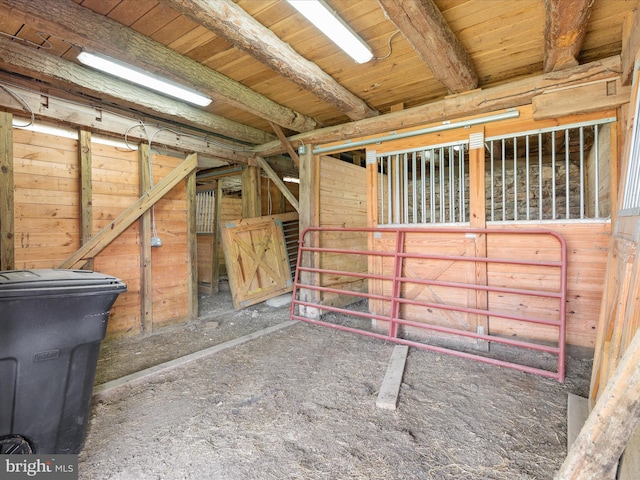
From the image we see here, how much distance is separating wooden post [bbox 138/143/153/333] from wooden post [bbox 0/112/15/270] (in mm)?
1050

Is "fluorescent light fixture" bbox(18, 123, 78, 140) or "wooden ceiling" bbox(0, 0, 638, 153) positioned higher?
"wooden ceiling" bbox(0, 0, 638, 153)

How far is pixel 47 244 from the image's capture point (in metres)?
2.69

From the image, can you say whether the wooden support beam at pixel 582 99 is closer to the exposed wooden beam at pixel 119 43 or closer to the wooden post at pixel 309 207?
the wooden post at pixel 309 207

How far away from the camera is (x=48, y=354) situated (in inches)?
52.6

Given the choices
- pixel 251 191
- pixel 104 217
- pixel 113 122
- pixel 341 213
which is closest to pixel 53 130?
pixel 113 122

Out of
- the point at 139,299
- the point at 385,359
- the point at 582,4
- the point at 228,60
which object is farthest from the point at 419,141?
the point at 139,299

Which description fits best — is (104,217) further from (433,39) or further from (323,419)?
(433,39)

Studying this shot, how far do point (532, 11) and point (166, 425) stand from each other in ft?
11.2

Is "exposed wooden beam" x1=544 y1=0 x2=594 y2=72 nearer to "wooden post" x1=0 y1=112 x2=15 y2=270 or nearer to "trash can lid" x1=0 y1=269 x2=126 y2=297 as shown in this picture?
"trash can lid" x1=0 y1=269 x2=126 y2=297

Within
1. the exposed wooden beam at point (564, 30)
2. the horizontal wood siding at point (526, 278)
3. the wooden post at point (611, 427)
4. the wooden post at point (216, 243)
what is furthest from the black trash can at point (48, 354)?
the wooden post at point (216, 243)

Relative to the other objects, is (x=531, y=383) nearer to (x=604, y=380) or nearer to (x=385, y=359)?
(x=604, y=380)

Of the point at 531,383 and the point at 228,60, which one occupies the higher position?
the point at 228,60

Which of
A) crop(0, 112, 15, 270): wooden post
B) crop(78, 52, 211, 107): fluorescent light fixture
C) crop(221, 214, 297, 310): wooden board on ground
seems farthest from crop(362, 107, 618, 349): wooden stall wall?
crop(0, 112, 15, 270): wooden post

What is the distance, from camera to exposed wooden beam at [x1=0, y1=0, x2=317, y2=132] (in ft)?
5.56
